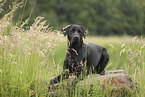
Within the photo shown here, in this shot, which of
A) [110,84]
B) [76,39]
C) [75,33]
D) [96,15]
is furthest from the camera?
[96,15]

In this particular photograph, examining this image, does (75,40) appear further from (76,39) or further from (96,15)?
(96,15)

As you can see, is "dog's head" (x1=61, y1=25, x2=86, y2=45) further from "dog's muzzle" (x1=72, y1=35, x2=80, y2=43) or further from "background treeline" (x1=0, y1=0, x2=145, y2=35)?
"background treeline" (x1=0, y1=0, x2=145, y2=35)

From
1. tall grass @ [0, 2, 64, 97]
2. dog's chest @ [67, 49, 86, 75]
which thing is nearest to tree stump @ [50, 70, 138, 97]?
dog's chest @ [67, 49, 86, 75]

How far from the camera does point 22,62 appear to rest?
3.79 meters

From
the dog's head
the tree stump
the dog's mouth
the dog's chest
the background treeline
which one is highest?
the background treeline

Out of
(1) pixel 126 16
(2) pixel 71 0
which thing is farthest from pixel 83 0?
(1) pixel 126 16

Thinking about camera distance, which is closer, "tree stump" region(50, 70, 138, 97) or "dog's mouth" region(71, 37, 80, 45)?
"tree stump" region(50, 70, 138, 97)

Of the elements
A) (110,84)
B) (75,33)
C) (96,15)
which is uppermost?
Answer: (96,15)

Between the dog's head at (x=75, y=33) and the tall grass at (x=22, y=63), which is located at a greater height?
the dog's head at (x=75, y=33)

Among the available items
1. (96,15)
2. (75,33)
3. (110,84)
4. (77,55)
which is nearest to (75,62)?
(77,55)

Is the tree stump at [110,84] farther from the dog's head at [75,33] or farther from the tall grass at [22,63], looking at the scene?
the dog's head at [75,33]

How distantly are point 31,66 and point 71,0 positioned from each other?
33.5 meters

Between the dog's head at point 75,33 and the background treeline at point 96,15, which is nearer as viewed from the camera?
the dog's head at point 75,33

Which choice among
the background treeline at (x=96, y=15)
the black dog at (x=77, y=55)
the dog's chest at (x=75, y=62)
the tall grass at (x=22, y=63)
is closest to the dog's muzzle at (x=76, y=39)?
the black dog at (x=77, y=55)
